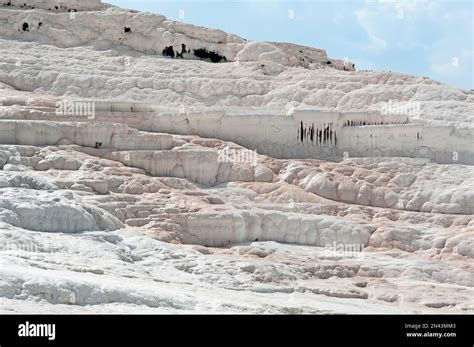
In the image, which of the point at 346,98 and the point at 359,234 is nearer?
the point at 359,234

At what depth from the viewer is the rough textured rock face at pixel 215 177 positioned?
16.6 metres

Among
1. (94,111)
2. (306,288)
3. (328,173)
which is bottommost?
(306,288)

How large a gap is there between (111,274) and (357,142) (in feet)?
38.0

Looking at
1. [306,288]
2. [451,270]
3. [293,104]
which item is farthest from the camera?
[293,104]

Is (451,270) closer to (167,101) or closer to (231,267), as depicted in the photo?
(231,267)

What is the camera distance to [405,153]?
24984 mm

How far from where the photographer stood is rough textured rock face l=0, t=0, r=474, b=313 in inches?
653

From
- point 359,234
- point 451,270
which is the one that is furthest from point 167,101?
point 451,270

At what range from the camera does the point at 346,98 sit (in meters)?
28.2

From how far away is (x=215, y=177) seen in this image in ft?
77.0
